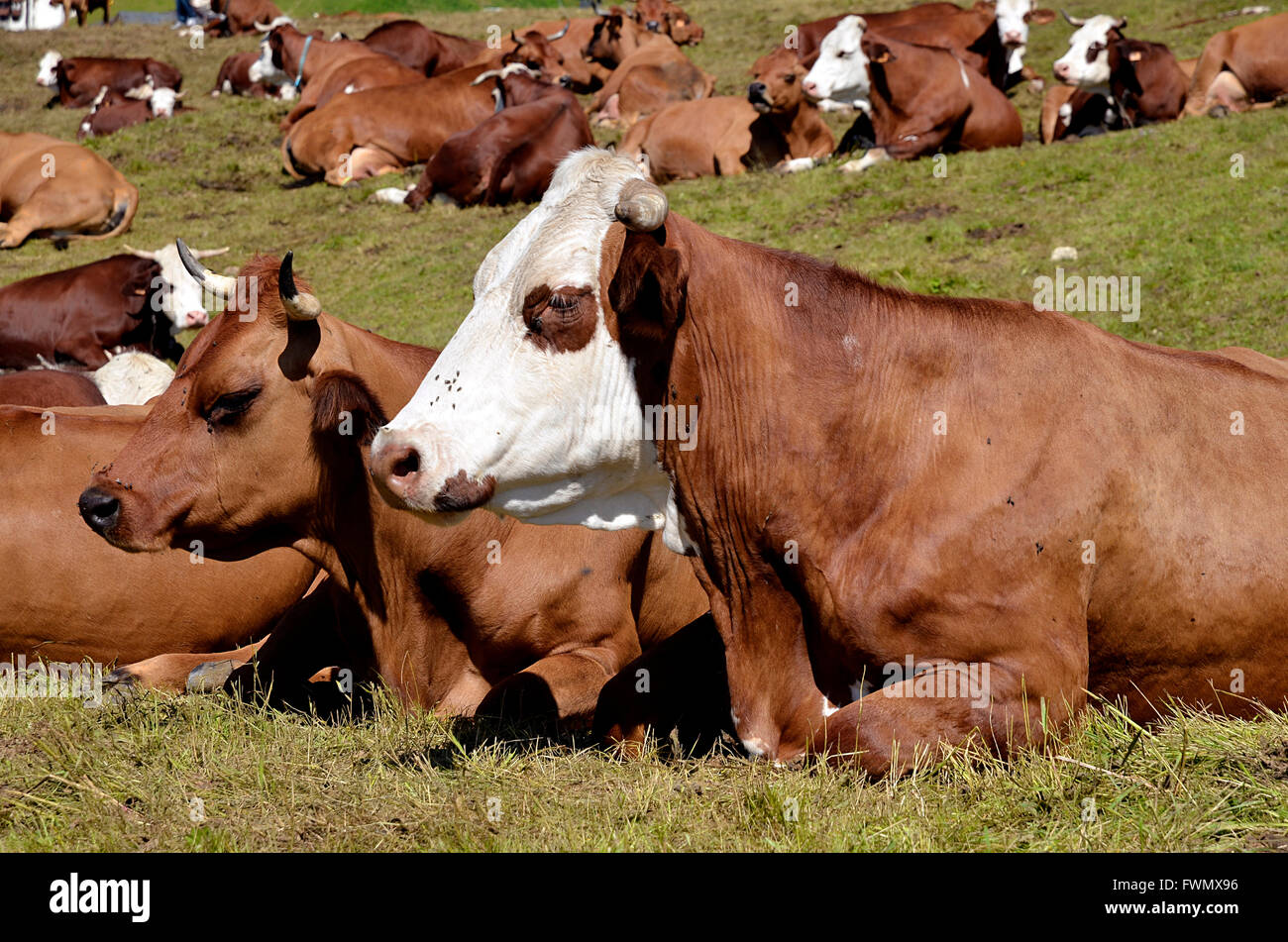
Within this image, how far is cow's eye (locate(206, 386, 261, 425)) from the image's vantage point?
18.4 feet

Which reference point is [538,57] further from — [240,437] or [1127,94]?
[240,437]

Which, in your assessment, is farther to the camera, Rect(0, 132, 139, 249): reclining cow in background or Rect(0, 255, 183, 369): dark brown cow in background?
Rect(0, 132, 139, 249): reclining cow in background

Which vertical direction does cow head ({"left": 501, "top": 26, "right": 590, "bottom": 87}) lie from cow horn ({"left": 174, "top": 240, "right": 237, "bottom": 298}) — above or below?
above

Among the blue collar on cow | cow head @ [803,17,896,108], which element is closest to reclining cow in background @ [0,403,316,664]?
cow head @ [803,17,896,108]

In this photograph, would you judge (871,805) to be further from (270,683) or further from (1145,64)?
(1145,64)

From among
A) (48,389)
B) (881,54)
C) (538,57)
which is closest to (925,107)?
(881,54)

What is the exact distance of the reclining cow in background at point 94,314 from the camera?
15.4 m

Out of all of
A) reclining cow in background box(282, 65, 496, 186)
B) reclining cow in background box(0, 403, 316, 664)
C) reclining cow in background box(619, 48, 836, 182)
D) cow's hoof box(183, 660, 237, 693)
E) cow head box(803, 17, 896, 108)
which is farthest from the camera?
reclining cow in background box(282, 65, 496, 186)

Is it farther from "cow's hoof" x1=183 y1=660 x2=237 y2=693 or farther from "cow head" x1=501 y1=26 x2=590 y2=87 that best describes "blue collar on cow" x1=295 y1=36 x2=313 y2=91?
"cow's hoof" x1=183 y1=660 x2=237 y2=693

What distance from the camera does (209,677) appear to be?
6492 mm

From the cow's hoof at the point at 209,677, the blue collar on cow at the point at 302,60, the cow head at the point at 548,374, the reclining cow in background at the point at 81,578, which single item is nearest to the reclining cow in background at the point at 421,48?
the blue collar on cow at the point at 302,60

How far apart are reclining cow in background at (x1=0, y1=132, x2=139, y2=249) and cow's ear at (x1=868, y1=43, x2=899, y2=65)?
35.7 ft

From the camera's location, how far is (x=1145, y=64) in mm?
19438

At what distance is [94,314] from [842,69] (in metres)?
11.2
